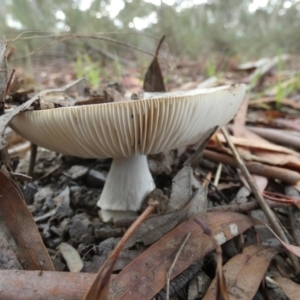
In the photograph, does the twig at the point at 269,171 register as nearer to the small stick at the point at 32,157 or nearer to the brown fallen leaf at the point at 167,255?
the brown fallen leaf at the point at 167,255

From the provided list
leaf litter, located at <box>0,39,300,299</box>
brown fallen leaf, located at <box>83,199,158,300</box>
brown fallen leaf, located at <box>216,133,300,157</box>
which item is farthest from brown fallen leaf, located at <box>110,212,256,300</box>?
brown fallen leaf, located at <box>216,133,300,157</box>

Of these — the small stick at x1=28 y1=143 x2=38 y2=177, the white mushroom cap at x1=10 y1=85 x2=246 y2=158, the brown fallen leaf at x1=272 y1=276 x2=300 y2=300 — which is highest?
the white mushroom cap at x1=10 y1=85 x2=246 y2=158

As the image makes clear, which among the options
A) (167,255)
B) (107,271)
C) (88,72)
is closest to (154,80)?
(167,255)

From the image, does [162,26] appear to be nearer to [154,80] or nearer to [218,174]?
[154,80]

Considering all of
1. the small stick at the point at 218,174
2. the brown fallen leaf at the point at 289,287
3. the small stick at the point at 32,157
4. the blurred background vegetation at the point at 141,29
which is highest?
the blurred background vegetation at the point at 141,29

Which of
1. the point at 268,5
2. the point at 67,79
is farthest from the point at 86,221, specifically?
the point at 268,5

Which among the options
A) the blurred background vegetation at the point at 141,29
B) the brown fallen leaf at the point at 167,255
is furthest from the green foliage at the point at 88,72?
the brown fallen leaf at the point at 167,255

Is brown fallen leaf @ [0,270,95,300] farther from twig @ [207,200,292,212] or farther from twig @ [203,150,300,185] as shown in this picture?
twig @ [203,150,300,185]
